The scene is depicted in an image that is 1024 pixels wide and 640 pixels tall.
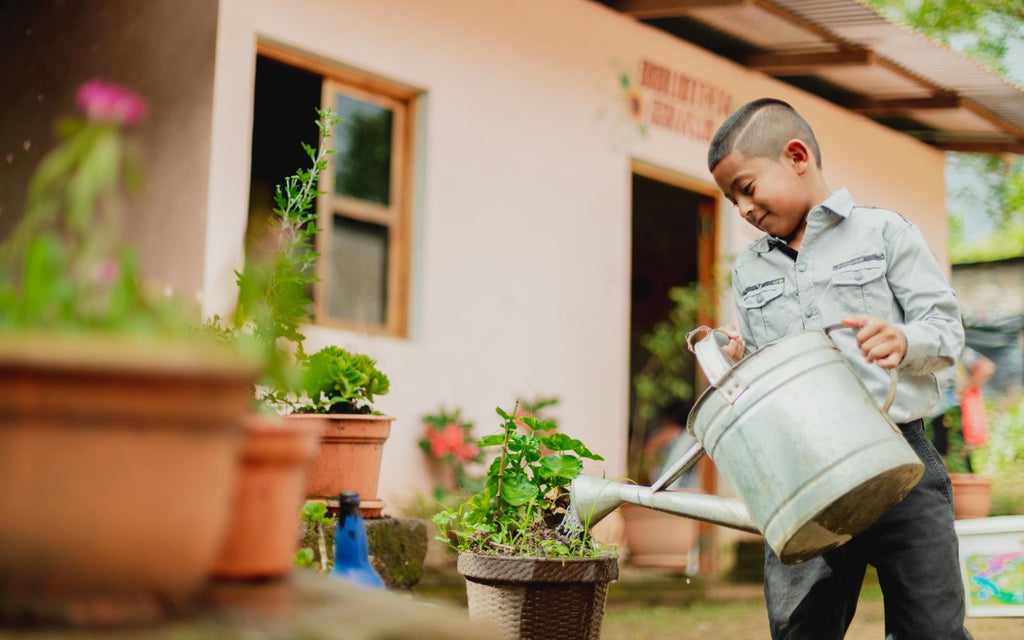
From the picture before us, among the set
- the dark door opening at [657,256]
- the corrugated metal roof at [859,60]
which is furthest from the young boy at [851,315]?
the dark door opening at [657,256]

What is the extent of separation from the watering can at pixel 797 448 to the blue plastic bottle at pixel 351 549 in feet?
2.04

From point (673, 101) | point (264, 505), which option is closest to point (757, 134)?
point (264, 505)

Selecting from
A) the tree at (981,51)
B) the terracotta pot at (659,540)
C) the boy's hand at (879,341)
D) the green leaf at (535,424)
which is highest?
the tree at (981,51)

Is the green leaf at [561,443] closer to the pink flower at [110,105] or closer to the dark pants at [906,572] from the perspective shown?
the dark pants at [906,572]

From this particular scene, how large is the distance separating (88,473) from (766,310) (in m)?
1.96

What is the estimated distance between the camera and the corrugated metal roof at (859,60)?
6.26 meters

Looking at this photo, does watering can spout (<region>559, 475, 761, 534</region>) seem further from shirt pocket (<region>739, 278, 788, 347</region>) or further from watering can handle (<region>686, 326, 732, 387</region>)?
shirt pocket (<region>739, 278, 788, 347</region>)

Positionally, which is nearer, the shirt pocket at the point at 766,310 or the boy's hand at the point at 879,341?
the boy's hand at the point at 879,341

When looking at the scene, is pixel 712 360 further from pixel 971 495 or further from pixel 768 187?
pixel 971 495

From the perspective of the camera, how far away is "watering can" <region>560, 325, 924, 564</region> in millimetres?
1933

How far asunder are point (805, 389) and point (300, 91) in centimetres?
355

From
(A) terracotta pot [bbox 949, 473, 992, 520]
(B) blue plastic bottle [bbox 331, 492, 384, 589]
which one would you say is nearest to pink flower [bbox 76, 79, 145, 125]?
(B) blue plastic bottle [bbox 331, 492, 384, 589]

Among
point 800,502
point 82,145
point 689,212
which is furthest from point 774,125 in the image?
point 689,212

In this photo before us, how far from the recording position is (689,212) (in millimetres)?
9438
